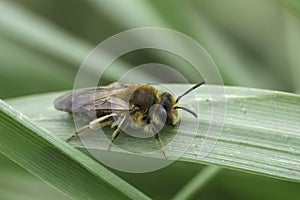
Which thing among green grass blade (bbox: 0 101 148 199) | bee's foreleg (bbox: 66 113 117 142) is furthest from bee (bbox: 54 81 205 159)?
green grass blade (bbox: 0 101 148 199)

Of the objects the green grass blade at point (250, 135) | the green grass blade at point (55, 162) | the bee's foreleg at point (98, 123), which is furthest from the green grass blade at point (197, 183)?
the green grass blade at point (55, 162)

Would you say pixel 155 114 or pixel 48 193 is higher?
pixel 155 114

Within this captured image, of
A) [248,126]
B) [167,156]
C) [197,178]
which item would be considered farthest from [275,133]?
[197,178]

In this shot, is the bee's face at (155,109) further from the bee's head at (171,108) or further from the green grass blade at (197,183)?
the green grass blade at (197,183)

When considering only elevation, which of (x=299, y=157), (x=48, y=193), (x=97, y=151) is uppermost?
(x=299, y=157)

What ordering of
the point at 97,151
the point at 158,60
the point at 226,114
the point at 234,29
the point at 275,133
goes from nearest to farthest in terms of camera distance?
the point at 275,133, the point at 226,114, the point at 97,151, the point at 158,60, the point at 234,29

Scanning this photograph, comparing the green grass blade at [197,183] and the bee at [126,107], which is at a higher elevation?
the bee at [126,107]

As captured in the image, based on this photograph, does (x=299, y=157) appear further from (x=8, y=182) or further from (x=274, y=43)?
(x=274, y=43)
